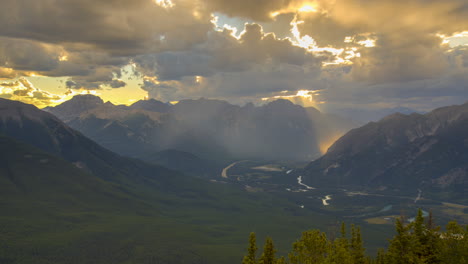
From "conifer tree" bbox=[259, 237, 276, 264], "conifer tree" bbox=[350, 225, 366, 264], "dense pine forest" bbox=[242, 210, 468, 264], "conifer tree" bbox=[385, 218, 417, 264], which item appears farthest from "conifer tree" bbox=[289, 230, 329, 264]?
"conifer tree" bbox=[385, 218, 417, 264]

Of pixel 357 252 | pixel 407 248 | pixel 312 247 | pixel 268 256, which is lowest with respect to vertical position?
pixel 357 252

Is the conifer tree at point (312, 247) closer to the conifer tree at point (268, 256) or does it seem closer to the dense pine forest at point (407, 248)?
the dense pine forest at point (407, 248)

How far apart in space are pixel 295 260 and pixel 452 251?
86.8 ft

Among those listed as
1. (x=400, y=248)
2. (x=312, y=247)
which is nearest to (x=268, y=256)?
(x=312, y=247)

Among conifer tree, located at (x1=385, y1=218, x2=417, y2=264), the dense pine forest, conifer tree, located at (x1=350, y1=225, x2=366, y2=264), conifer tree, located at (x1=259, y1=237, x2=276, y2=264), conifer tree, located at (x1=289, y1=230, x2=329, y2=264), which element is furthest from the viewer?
conifer tree, located at (x1=350, y1=225, x2=366, y2=264)

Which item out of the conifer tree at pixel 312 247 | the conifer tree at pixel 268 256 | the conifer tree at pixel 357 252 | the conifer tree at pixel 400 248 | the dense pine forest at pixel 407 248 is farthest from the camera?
the conifer tree at pixel 357 252

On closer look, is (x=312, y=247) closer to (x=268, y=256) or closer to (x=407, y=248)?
(x=268, y=256)

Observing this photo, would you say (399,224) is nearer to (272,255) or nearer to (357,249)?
(357,249)

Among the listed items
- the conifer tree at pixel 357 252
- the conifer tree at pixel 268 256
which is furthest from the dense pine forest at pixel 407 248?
the conifer tree at pixel 357 252

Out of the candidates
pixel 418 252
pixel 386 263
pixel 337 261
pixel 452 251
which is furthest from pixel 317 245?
pixel 452 251

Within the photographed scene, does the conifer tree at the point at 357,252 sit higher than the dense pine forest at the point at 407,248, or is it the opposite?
the dense pine forest at the point at 407,248

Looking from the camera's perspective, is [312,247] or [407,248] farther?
[312,247]

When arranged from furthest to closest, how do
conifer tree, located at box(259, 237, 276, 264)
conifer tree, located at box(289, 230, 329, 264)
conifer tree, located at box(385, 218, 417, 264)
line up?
conifer tree, located at box(289, 230, 329, 264)
conifer tree, located at box(385, 218, 417, 264)
conifer tree, located at box(259, 237, 276, 264)

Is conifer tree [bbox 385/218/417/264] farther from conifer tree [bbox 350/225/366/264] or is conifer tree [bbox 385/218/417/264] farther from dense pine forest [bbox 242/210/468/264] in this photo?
conifer tree [bbox 350/225/366/264]
